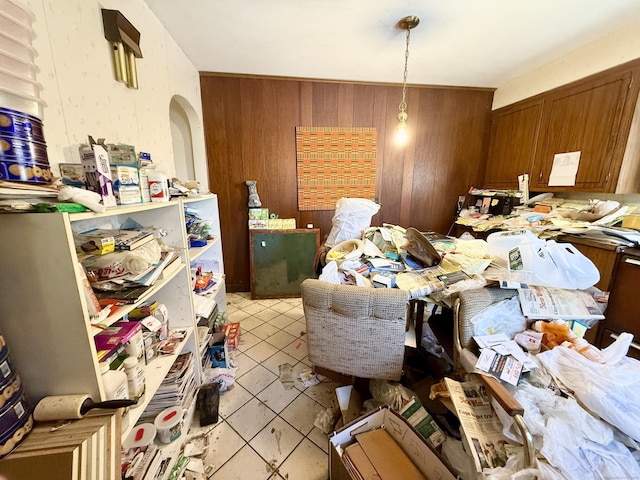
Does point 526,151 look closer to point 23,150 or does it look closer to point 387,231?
point 387,231

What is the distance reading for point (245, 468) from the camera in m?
1.21

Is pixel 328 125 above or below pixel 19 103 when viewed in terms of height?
above

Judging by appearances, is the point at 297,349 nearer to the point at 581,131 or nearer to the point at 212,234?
the point at 212,234

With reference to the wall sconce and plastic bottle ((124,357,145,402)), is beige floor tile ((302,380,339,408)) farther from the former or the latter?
the wall sconce

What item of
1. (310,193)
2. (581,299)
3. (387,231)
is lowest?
(581,299)

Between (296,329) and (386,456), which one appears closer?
(386,456)

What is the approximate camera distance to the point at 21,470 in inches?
21.8

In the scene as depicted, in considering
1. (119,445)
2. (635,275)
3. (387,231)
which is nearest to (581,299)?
(635,275)

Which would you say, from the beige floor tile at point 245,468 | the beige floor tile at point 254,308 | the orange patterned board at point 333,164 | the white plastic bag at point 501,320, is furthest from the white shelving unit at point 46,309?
the orange patterned board at point 333,164

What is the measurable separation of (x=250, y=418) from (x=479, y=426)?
123 centimetres

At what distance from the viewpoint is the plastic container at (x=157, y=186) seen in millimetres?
1069

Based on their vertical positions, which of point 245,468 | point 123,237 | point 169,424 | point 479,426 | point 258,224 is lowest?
point 245,468

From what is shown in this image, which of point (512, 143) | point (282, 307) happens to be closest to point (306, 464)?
point (282, 307)

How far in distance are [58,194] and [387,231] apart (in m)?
1.94
